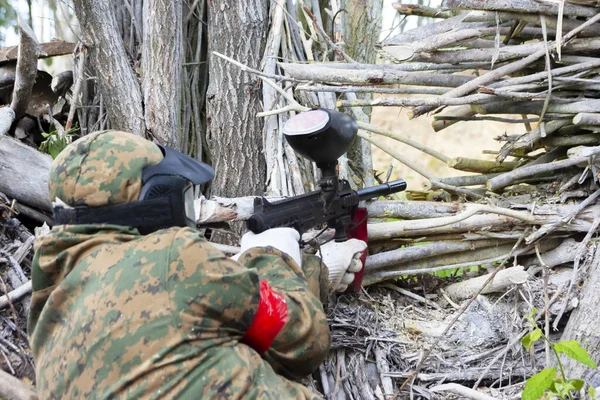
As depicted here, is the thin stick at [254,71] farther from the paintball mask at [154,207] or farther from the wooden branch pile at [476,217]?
the paintball mask at [154,207]

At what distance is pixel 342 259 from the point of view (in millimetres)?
2914

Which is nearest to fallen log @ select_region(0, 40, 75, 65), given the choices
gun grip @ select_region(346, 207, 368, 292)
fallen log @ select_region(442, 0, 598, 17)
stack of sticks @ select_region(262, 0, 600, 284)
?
stack of sticks @ select_region(262, 0, 600, 284)

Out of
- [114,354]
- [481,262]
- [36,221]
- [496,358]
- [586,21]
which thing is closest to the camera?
[114,354]

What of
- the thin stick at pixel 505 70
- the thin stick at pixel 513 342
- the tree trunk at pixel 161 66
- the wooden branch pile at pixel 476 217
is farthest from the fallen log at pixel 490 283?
the tree trunk at pixel 161 66

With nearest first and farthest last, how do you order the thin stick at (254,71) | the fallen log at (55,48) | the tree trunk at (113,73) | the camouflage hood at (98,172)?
the camouflage hood at (98,172) < the thin stick at (254,71) < the tree trunk at (113,73) < the fallen log at (55,48)

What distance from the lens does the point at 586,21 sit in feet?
10.3

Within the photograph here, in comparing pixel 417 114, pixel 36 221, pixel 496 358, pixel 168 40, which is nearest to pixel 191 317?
pixel 496 358

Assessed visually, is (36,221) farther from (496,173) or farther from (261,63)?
(496,173)

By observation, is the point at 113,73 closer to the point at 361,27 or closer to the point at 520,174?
the point at 361,27

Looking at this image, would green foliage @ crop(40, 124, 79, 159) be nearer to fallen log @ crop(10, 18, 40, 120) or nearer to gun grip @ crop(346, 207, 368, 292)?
fallen log @ crop(10, 18, 40, 120)

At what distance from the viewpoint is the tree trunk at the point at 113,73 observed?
12.2 ft

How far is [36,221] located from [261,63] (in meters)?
1.57

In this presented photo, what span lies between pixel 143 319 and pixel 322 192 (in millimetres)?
1174

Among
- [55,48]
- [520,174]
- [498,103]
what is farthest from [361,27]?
[55,48]
